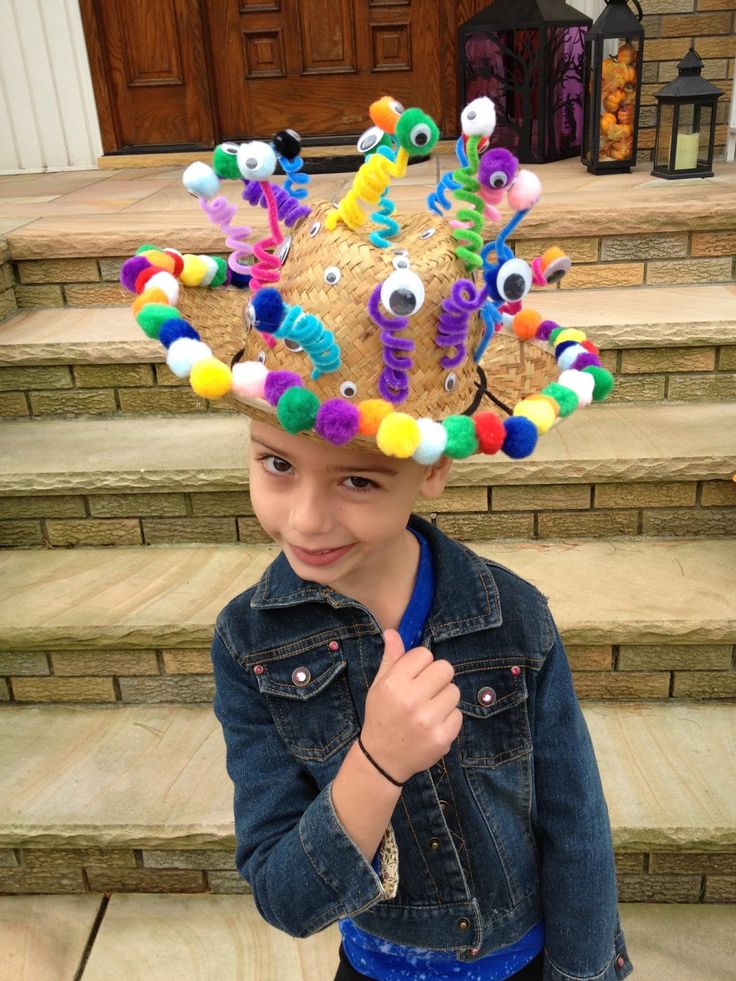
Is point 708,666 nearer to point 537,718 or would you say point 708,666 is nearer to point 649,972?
point 649,972

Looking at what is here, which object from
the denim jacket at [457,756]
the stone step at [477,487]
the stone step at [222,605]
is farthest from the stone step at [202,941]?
the stone step at [477,487]

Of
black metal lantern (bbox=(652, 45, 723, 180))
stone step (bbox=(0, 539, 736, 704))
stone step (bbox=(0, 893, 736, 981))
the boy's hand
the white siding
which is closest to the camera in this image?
the boy's hand

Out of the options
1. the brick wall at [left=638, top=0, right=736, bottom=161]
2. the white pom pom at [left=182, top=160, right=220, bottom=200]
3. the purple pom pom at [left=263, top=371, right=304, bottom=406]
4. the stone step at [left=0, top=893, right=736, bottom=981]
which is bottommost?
the stone step at [left=0, top=893, right=736, bottom=981]

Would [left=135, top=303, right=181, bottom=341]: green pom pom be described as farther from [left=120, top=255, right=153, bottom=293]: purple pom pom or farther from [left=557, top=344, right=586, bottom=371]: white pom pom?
[left=557, top=344, right=586, bottom=371]: white pom pom

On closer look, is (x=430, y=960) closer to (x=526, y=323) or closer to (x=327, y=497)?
(x=327, y=497)

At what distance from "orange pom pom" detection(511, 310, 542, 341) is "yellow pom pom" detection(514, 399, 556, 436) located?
0.14m

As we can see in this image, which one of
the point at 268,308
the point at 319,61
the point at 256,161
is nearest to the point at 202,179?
the point at 256,161

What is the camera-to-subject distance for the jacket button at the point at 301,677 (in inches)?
38.6

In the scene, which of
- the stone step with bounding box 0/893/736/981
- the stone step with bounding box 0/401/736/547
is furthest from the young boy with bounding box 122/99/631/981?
the stone step with bounding box 0/401/736/547

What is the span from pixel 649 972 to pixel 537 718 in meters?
0.81

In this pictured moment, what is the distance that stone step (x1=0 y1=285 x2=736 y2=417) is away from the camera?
2.12 metres

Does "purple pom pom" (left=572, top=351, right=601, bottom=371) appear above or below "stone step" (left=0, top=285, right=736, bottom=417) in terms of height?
above

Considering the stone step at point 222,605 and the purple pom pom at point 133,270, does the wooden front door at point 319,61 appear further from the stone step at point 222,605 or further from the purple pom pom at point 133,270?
the purple pom pom at point 133,270

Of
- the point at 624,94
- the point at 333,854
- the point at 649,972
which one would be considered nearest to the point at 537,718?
the point at 333,854
